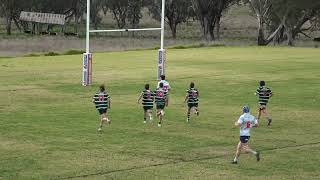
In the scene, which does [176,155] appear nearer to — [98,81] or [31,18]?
[98,81]

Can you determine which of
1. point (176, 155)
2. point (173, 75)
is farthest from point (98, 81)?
Answer: point (176, 155)

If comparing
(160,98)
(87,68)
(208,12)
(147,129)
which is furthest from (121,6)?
(147,129)

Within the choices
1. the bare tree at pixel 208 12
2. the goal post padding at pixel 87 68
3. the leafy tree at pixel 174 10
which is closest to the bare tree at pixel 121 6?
the leafy tree at pixel 174 10

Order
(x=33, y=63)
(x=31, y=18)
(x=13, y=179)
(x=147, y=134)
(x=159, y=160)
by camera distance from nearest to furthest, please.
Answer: (x=13, y=179)
(x=159, y=160)
(x=147, y=134)
(x=33, y=63)
(x=31, y=18)

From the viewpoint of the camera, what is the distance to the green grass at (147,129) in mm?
20344

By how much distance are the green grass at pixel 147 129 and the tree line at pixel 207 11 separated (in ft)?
150

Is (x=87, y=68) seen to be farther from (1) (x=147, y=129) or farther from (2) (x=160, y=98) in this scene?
(1) (x=147, y=129)

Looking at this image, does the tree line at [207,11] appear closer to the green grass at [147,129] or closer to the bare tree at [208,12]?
the bare tree at [208,12]

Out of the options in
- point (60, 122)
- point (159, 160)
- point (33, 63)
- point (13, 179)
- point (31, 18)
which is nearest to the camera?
point (13, 179)

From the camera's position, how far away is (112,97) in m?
37.9

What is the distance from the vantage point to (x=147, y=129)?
2714cm

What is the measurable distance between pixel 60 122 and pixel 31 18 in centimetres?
8470

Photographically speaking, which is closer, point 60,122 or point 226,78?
point 60,122

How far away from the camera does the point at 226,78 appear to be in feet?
160
